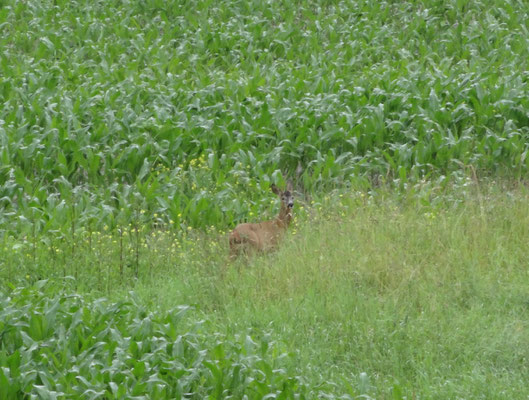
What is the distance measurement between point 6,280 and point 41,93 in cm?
551

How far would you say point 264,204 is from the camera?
34.6 ft

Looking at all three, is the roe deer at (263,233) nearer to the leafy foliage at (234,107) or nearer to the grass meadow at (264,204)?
the grass meadow at (264,204)

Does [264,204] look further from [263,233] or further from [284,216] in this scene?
[263,233]

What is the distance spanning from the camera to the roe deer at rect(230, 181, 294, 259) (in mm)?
8875

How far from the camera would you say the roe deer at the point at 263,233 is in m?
8.88

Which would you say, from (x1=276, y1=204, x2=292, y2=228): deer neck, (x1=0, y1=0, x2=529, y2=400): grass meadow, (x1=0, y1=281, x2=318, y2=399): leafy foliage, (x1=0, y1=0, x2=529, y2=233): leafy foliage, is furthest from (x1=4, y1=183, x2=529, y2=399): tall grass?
(x1=0, y1=0, x2=529, y2=233): leafy foliage

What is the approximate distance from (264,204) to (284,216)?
121cm

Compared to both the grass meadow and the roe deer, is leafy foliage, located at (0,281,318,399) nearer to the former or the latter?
the grass meadow

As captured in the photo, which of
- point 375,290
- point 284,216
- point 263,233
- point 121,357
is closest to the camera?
point 121,357

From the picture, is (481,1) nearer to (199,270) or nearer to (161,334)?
(199,270)

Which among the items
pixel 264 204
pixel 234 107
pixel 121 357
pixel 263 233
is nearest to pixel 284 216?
pixel 263 233

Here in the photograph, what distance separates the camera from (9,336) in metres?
7.27

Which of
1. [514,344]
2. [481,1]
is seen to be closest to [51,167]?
[514,344]

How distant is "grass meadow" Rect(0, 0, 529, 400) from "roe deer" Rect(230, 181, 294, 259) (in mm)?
128
